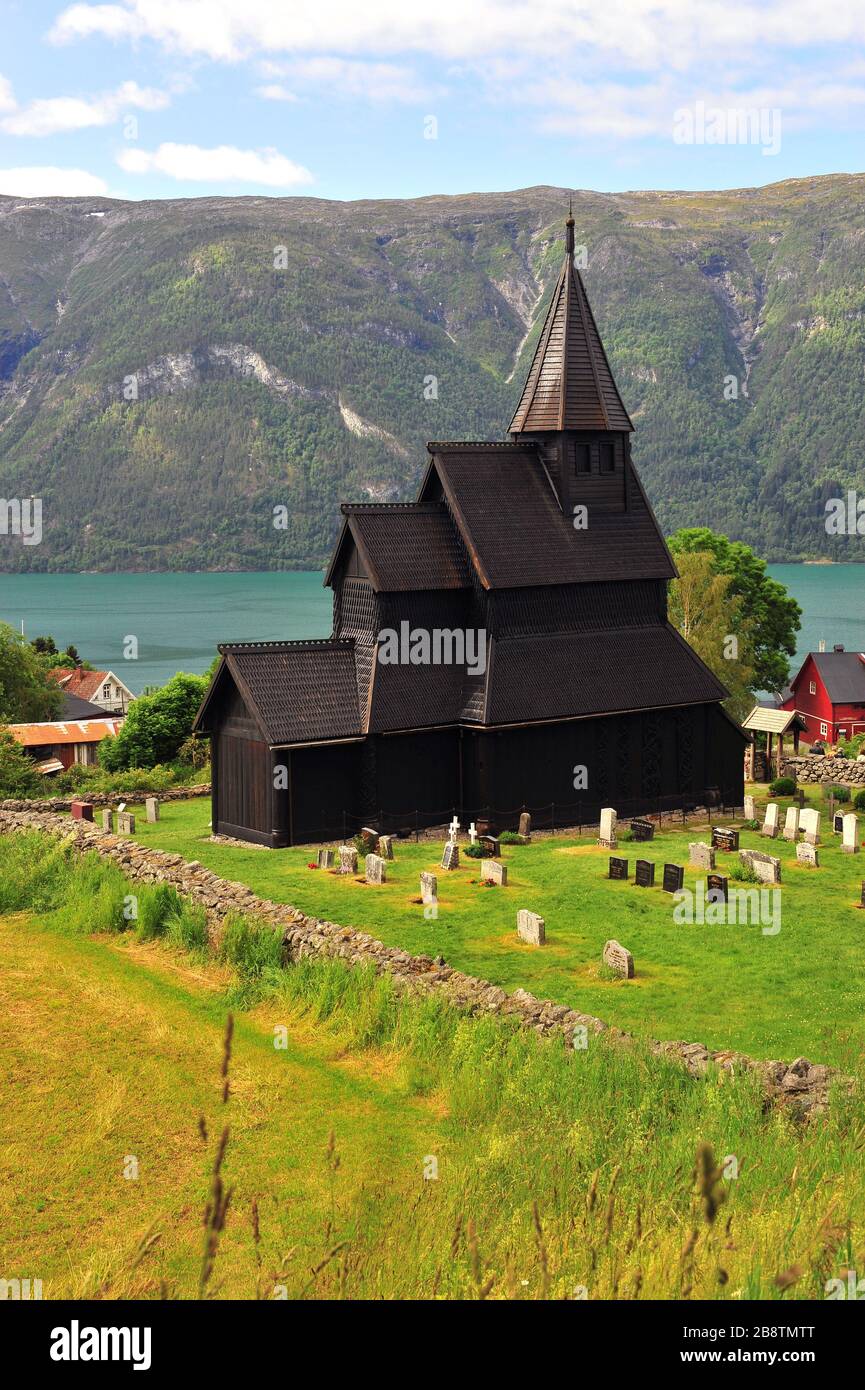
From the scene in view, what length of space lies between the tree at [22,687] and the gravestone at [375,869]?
111 ft

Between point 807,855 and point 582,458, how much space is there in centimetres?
1465

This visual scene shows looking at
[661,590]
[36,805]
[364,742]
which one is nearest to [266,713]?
[364,742]

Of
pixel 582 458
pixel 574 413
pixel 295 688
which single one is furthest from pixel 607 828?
pixel 574 413

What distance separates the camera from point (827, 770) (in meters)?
47.8

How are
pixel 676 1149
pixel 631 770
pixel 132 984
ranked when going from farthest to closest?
pixel 631 770, pixel 132 984, pixel 676 1149

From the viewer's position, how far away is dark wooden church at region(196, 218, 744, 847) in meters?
36.6

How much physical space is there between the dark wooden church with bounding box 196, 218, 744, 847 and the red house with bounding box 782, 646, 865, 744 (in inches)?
Answer: 1286

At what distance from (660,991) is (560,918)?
531 centimetres

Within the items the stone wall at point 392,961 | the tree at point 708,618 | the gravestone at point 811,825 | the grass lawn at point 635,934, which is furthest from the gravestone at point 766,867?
the tree at point 708,618

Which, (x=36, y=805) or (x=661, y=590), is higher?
(x=661, y=590)

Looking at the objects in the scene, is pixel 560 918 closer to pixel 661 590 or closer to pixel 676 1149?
pixel 676 1149

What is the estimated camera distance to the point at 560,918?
2855 cm

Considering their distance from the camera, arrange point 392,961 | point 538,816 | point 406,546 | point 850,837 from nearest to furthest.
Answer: point 392,961 < point 850,837 < point 538,816 < point 406,546

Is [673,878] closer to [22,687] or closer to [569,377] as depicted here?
[569,377]
